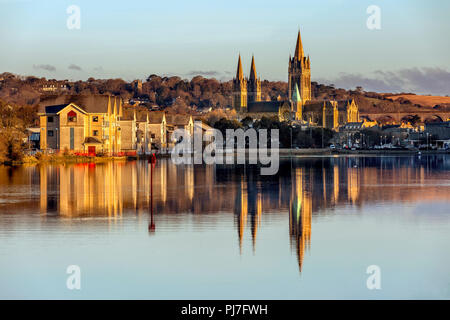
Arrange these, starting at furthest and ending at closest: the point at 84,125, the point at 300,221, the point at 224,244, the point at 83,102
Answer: the point at 83,102
the point at 84,125
the point at 300,221
the point at 224,244

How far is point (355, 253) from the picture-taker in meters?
15.0

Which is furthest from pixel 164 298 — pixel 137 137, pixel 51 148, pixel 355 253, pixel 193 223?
pixel 137 137

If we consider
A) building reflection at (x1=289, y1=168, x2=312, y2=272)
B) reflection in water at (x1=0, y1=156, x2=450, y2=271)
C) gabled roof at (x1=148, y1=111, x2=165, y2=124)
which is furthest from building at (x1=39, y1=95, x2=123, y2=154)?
building reflection at (x1=289, y1=168, x2=312, y2=272)

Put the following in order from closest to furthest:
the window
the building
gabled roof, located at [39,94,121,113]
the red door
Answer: the building → the window → the red door → gabled roof, located at [39,94,121,113]

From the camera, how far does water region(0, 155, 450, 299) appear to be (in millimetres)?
11852

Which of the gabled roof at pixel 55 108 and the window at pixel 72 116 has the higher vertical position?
the gabled roof at pixel 55 108

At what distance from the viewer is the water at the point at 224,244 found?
11.9 meters

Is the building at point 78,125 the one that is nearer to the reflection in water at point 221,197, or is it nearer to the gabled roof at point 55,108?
the gabled roof at point 55,108

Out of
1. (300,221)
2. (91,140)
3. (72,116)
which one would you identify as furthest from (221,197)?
(72,116)

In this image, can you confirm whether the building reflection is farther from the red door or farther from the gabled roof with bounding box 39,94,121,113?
the gabled roof with bounding box 39,94,121,113

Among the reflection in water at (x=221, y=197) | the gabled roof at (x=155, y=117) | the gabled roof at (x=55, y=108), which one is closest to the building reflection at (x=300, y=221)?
the reflection in water at (x=221, y=197)

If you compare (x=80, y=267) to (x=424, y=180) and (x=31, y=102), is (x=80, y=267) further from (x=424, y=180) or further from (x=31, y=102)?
(x=31, y=102)

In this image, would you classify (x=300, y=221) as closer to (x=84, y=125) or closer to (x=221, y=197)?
(x=221, y=197)

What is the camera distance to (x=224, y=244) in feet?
51.9
